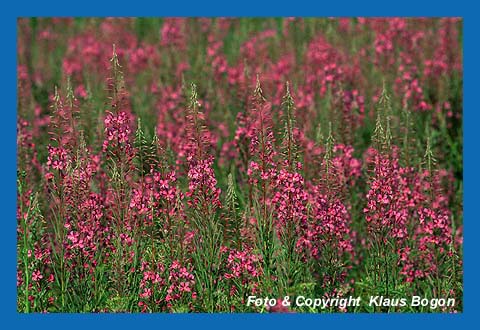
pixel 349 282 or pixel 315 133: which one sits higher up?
pixel 315 133

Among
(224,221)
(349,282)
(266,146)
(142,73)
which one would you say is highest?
(142,73)

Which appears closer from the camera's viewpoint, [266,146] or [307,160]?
[266,146]

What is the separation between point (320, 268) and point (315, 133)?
152 cm

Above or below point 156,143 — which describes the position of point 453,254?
below

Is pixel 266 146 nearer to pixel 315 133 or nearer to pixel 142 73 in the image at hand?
pixel 315 133

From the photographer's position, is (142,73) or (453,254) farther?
(142,73)

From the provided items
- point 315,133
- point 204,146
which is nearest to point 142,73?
point 315,133

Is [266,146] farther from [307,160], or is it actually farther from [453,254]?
[453,254]

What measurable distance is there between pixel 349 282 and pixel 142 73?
3563 mm

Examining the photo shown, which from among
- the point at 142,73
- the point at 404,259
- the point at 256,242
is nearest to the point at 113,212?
the point at 256,242


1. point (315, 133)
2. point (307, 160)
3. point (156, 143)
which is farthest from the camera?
point (315, 133)

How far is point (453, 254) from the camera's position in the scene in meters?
7.38

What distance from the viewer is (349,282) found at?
7574 millimetres

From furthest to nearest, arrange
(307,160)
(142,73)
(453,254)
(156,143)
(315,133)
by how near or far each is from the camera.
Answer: (142,73), (315,133), (307,160), (453,254), (156,143)
